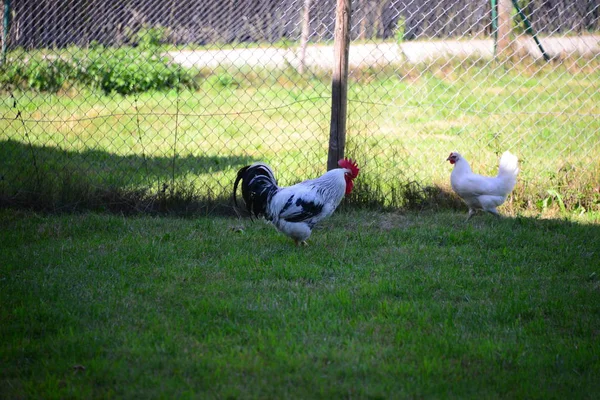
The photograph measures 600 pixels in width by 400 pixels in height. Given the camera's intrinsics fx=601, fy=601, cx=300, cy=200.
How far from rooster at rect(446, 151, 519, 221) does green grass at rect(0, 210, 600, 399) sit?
0.22 metres

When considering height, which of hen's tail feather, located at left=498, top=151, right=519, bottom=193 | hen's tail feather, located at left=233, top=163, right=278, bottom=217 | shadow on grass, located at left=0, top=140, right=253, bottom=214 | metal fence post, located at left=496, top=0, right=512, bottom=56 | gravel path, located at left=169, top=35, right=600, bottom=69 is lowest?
shadow on grass, located at left=0, top=140, right=253, bottom=214

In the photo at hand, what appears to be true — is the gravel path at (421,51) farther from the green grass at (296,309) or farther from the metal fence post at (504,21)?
the green grass at (296,309)

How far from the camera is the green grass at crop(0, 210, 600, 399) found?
280cm

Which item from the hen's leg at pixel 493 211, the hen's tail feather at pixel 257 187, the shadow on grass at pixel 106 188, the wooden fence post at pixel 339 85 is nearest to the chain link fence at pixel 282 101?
the shadow on grass at pixel 106 188

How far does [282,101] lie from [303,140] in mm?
643

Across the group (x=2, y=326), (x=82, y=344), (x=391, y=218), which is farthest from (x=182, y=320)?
(x=391, y=218)

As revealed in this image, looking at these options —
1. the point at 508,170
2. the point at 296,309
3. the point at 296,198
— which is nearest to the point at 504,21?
the point at 508,170

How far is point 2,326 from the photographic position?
3291mm

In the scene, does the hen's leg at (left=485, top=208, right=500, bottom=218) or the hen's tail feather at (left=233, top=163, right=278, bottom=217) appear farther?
the hen's leg at (left=485, top=208, right=500, bottom=218)

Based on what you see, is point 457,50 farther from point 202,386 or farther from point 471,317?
point 202,386

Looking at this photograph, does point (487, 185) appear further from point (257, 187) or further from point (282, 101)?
point (282, 101)

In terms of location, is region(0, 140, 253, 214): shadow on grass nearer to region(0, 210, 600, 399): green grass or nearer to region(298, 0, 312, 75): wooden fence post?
region(0, 210, 600, 399): green grass

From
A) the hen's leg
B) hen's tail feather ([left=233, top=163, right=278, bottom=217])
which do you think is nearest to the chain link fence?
the hen's leg

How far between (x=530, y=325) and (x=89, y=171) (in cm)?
482
